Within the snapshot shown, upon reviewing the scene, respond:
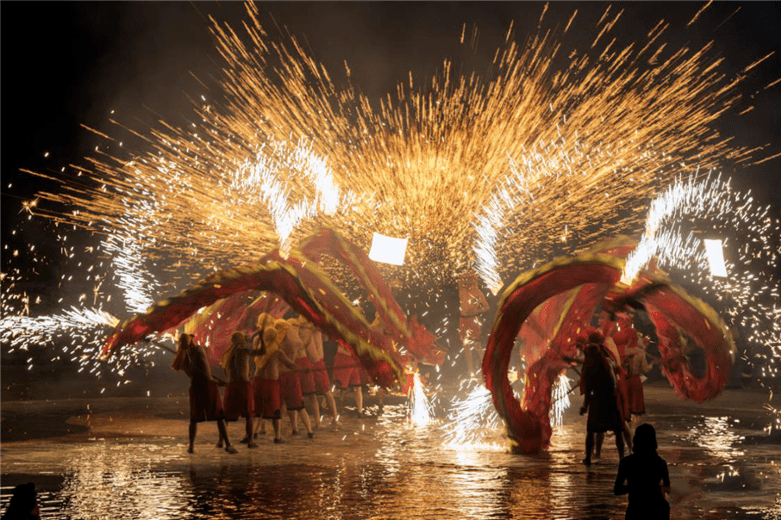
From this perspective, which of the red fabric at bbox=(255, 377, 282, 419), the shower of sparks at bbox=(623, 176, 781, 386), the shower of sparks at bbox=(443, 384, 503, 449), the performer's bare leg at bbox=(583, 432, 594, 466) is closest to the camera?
the performer's bare leg at bbox=(583, 432, 594, 466)

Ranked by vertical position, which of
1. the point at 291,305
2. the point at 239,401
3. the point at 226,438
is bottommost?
the point at 226,438

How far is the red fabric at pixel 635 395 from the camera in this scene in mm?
13070

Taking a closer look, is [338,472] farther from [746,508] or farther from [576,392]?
[576,392]

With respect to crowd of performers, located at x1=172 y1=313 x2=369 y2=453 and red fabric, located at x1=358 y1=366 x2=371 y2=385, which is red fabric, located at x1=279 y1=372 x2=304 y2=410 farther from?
red fabric, located at x1=358 y1=366 x2=371 y2=385

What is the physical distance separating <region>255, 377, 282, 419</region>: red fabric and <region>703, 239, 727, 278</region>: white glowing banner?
6323 millimetres

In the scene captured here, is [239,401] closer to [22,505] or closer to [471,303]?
[471,303]

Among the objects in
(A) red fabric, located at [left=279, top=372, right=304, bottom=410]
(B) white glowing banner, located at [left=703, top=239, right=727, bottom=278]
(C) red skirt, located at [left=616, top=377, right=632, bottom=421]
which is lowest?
(C) red skirt, located at [left=616, top=377, right=632, bottom=421]

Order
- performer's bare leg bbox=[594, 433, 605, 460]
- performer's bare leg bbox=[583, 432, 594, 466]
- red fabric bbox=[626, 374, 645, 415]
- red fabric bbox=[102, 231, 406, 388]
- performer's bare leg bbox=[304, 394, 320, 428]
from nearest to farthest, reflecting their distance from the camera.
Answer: performer's bare leg bbox=[583, 432, 594, 466] < performer's bare leg bbox=[594, 433, 605, 460] < red fabric bbox=[102, 231, 406, 388] < red fabric bbox=[626, 374, 645, 415] < performer's bare leg bbox=[304, 394, 320, 428]

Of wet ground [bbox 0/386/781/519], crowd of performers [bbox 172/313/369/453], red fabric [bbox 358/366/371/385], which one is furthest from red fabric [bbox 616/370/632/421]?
red fabric [bbox 358/366/371/385]

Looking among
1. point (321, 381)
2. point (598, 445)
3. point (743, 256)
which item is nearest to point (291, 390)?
point (321, 381)

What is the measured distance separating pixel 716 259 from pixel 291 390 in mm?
6359

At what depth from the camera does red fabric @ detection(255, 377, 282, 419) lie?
1354 centimetres

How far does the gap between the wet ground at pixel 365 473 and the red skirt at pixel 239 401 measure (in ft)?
1.57

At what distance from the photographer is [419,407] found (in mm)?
17000
